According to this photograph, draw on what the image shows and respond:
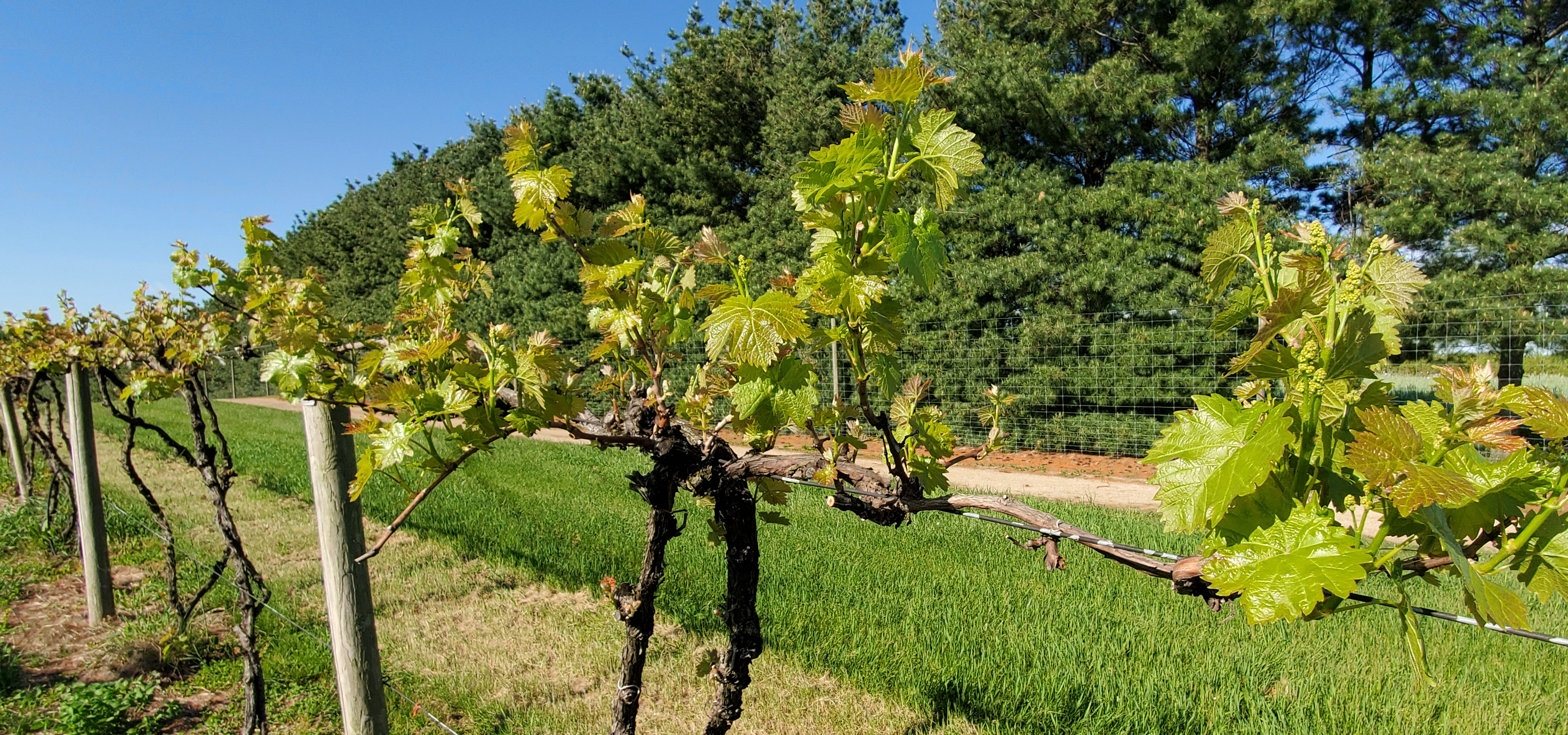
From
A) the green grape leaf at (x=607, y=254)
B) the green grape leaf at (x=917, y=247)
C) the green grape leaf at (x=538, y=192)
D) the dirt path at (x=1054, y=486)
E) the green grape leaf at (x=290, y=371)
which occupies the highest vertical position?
the green grape leaf at (x=538, y=192)

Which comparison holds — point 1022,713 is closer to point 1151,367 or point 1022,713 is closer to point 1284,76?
point 1151,367

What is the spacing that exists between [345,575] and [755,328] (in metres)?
1.73

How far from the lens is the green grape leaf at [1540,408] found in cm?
68

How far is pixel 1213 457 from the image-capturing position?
74cm

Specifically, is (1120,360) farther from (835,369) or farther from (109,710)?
(109,710)

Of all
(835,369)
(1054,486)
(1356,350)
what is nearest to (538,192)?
(1356,350)

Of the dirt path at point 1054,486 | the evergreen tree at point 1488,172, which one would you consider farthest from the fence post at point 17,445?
the evergreen tree at point 1488,172

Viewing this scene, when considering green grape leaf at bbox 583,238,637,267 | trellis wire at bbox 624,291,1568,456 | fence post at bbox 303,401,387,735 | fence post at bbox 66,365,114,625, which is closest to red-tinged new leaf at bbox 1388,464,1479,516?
green grape leaf at bbox 583,238,637,267

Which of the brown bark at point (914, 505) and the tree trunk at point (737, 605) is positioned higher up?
the brown bark at point (914, 505)

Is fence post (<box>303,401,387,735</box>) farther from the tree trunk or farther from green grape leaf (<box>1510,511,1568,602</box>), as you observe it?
green grape leaf (<box>1510,511,1568,602</box>)

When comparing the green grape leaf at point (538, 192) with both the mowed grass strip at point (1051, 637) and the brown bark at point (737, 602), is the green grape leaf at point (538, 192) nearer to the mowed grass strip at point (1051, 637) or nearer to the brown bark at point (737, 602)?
the brown bark at point (737, 602)

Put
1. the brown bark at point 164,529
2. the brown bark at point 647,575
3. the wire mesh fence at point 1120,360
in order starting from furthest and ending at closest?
the wire mesh fence at point 1120,360, the brown bark at point 164,529, the brown bark at point 647,575

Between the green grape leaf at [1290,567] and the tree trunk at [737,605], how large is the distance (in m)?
0.92

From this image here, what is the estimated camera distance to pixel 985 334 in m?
10.0
